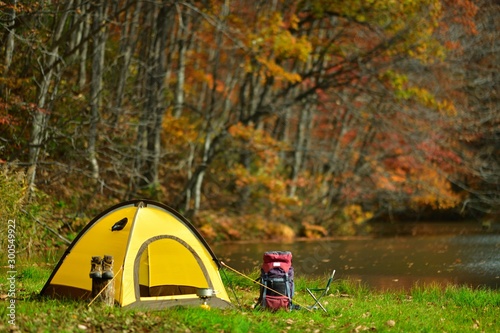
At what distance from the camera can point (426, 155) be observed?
26453 millimetres

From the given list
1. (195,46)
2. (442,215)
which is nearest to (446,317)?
(195,46)

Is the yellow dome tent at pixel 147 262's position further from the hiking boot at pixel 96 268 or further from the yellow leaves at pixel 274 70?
the yellow leaves at pixel 274 70

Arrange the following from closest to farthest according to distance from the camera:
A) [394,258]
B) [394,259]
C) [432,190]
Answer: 1. [394,259]
2. [394,258]
3. [432,190]

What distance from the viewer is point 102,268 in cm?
853

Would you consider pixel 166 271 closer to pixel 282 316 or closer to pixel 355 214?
pixel 282 316

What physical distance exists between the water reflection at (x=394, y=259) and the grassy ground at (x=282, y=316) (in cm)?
205

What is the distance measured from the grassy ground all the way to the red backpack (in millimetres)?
173

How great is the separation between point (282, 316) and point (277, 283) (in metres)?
0.48

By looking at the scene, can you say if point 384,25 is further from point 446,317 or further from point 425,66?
point 446,317

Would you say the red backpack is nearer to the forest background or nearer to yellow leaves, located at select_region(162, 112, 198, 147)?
the forest background

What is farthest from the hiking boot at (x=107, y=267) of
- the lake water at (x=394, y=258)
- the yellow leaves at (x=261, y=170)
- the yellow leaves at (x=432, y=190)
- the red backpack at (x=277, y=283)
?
the yellow leaves at (x=432, y=190)

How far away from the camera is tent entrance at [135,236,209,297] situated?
32.4ft

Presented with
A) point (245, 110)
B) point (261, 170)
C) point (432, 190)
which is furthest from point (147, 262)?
point (432, 190)

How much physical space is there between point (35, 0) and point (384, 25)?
11.0 meters
